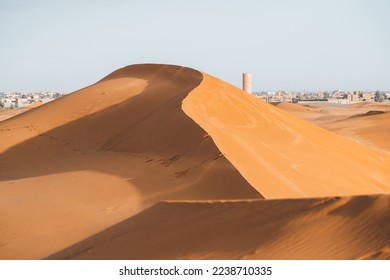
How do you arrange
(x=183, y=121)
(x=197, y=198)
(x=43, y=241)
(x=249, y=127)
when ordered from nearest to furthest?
(x=43, y=241) < (x=197, y=198) < (x=183, y=121) < (x=249, y=127)

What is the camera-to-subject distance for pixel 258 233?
4.62 m

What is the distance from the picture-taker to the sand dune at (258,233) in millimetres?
4188

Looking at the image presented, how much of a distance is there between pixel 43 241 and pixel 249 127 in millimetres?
6108

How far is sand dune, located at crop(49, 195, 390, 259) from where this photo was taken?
4188mm

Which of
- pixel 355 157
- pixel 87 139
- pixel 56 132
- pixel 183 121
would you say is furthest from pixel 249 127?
pixel 56 132

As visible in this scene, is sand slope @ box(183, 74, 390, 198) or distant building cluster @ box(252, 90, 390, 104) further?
distant building cluster @ box(252, 90, 390, 104)

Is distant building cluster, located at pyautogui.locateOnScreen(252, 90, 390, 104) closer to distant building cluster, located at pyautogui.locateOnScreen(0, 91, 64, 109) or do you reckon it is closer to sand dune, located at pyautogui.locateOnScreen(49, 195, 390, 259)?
distant building cluster, located at pyautogui.locateOnScreen(0, 91, 64, 109)

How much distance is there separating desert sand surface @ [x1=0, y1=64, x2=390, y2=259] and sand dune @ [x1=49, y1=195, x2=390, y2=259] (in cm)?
1

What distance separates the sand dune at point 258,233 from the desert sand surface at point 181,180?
1 centimetres

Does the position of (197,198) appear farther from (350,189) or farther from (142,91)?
(142,91)

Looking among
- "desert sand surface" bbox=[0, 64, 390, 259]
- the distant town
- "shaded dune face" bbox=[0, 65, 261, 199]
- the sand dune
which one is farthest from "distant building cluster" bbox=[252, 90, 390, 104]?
the sand dune

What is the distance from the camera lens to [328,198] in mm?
4707

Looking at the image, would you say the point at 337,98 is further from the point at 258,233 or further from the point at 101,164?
the point at 258,233

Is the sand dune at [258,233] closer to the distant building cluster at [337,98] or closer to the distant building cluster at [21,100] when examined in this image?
the distant building cluster at [337,98]
